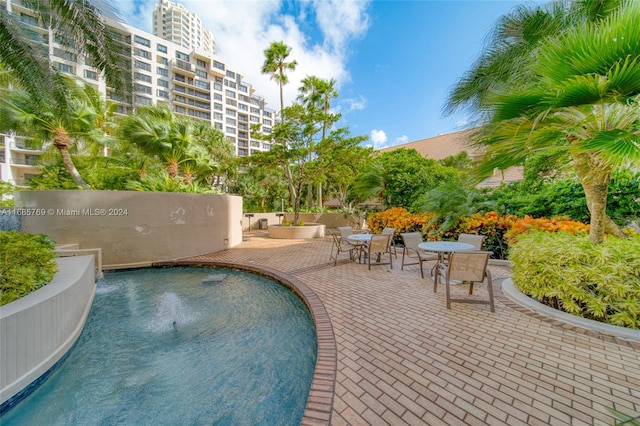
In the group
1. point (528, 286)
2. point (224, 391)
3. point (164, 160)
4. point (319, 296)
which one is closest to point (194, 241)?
point (164, 160)

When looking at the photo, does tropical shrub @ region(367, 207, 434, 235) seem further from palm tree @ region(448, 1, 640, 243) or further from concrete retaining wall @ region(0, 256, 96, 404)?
concrete retaining wall @ region(0, 256, 96, 404)

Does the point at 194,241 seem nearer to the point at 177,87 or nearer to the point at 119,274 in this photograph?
the point at 119,274

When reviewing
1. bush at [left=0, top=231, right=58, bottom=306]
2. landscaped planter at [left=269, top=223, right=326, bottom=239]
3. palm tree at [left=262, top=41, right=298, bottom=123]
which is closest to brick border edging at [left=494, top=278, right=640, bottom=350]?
bush at [left=0, top=231, right=58, bottom=306]

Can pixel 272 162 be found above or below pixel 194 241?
above

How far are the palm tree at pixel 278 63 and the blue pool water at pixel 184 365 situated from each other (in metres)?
12.5

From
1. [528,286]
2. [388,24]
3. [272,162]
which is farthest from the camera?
[272,162]

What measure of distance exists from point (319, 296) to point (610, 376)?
3360mm

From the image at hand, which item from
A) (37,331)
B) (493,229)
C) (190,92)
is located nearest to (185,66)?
(190,92)

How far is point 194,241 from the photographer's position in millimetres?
8016

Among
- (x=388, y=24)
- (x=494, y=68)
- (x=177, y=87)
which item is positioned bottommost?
(x=494, y=68)

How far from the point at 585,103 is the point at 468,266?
2374 mm

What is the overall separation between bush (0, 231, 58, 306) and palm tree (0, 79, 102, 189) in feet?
17.6

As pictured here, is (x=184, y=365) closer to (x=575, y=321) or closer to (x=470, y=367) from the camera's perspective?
(x=470, y=367)

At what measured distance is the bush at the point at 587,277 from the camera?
279cm
